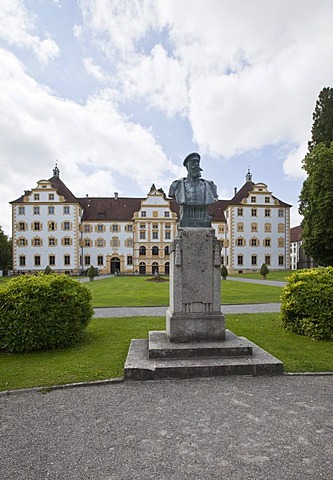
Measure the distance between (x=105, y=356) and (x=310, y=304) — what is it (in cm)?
532

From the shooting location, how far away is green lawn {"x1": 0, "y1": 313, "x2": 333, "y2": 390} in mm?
4961

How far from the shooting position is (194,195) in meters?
6.61

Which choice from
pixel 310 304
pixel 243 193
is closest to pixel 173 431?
pixel 310 304

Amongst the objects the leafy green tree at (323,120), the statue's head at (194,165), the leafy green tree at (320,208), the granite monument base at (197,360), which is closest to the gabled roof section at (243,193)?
the leafy green tree at (323,120)

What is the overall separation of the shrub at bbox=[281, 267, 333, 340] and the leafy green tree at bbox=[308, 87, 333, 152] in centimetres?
3216

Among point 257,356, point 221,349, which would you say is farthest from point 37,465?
point 257,356

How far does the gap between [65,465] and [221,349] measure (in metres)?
3.30

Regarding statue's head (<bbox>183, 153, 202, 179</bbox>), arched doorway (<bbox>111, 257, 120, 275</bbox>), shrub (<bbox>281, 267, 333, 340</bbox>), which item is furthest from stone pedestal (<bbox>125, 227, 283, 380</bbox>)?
arched doorway (<bbox>111, 257, 120, 275</bbox>)

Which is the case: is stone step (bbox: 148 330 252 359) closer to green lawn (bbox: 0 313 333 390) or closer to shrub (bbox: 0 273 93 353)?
green lawn (bbox: 0 313 333 390)

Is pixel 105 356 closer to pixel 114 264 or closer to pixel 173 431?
pixel 173 431

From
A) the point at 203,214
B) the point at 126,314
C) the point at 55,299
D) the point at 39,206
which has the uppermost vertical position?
the point at 39,206

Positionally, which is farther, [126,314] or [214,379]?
[126,314]

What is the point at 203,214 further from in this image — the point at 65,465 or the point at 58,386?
the point at 65,465

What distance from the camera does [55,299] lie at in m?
6.64
